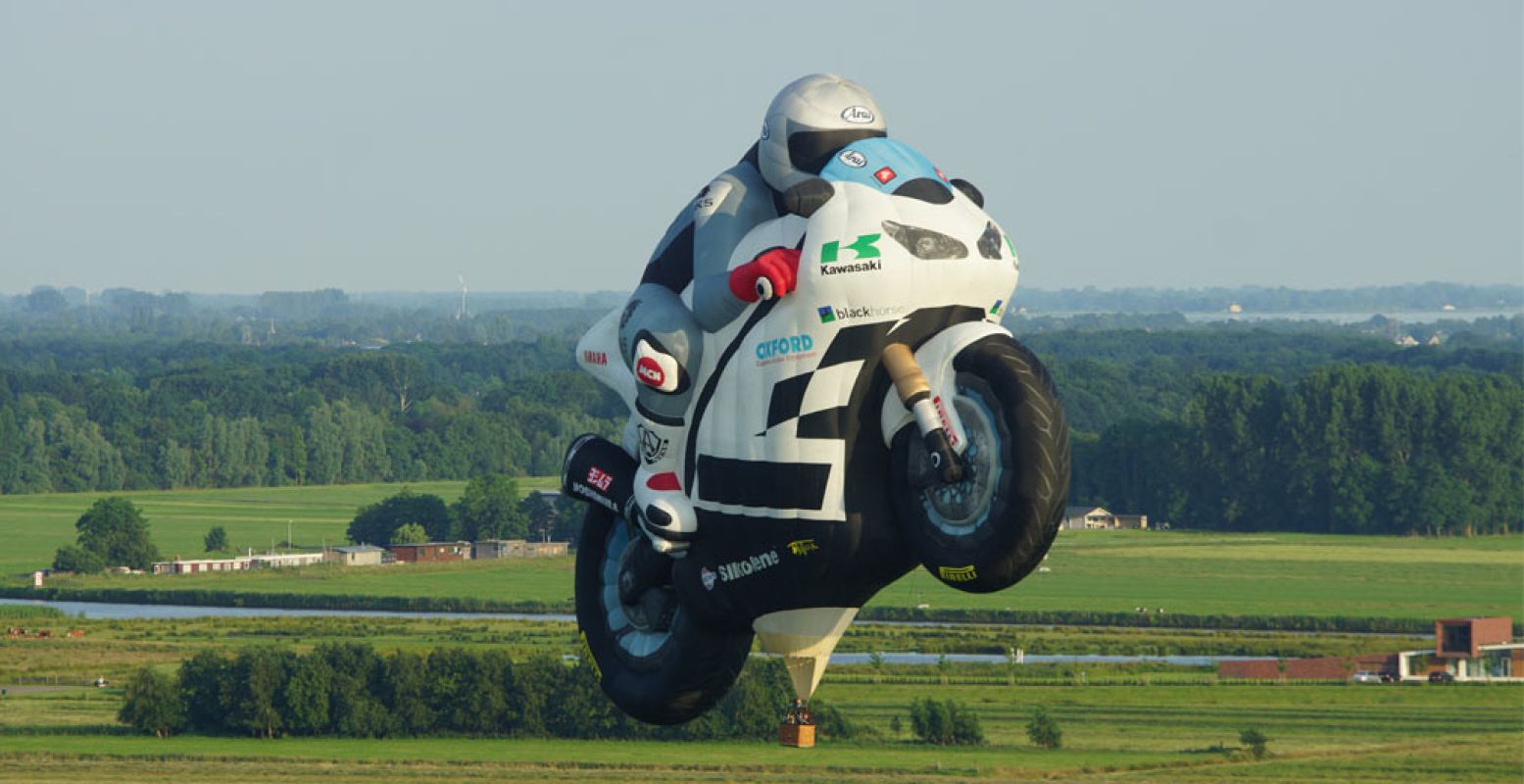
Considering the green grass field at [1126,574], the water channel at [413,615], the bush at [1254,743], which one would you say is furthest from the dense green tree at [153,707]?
the green grass field at [1126,574]

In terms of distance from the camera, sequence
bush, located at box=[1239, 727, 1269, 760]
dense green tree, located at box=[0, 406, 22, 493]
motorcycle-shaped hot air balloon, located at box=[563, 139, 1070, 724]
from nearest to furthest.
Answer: motorcycle-shaped hot air balloon, located at box=[563, 139, 1070, 724], bush, located at box=[1239, 727, 1269, 760], dense green tree, located at box=[0, 406, 22, 493]

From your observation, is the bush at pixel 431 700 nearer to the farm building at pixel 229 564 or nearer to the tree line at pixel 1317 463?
the farm building at pixel 229 564

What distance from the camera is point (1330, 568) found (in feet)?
334

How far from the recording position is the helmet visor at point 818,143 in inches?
766

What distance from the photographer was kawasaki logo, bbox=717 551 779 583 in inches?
768

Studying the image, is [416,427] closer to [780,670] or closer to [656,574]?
[780,670]

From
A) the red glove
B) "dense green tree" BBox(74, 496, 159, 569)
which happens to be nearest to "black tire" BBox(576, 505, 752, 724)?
the red glove

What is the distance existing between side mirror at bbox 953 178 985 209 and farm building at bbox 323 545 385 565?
86381 millimetres

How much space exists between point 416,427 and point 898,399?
460 ft

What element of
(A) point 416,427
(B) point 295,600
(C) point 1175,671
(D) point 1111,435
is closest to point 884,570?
(C) point 1175,671

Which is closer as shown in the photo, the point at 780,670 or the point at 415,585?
the point at 780,670

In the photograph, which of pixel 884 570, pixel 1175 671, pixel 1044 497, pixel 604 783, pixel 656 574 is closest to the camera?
pixel 1044 497

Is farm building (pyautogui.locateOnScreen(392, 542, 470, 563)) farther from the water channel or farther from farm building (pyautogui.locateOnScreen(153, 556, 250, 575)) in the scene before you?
the water channel

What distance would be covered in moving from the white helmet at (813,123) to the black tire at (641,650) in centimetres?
359
